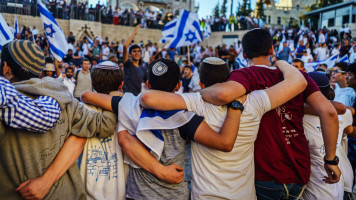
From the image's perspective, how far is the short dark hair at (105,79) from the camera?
2260 millimetres

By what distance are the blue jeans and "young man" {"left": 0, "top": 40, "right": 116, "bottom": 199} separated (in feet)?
4.12

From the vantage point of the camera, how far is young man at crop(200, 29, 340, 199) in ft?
6.98

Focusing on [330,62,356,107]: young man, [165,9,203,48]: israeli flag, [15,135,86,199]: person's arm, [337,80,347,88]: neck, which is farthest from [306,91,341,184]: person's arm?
[165,9,203,48]: israeli flag

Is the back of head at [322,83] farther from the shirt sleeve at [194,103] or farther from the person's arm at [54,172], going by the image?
the person's arm at [54,172]

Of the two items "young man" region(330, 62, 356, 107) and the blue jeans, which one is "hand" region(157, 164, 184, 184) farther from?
"young man" region(330, 62, 356, 107)

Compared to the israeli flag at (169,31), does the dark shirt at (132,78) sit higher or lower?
lower

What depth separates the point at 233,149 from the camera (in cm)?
208

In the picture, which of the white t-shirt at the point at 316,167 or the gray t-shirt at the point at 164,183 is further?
the white t-shirt at the point at 316,167

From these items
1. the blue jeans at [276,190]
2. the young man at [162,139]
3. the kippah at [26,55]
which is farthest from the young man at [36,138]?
the blue jeans at [276,190]

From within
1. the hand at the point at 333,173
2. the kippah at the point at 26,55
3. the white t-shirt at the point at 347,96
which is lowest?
the hand at the point at 333,173

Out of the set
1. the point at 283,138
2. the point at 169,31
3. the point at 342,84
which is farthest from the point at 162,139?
the point at 169,31

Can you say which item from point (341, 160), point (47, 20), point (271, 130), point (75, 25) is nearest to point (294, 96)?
point (271, 130)

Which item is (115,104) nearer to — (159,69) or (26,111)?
(159,69)

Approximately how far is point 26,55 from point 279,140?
6.02 ft
